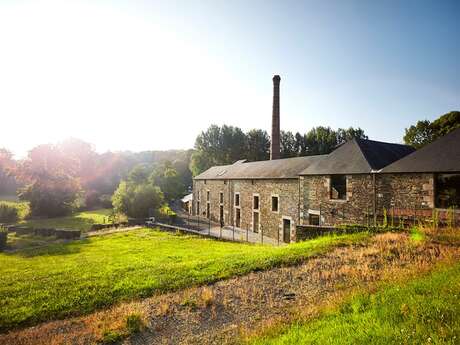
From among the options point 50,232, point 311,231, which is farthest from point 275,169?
point 50,232

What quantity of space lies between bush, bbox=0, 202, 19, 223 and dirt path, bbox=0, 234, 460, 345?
31.8m

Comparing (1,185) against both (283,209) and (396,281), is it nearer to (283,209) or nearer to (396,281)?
(283,209)

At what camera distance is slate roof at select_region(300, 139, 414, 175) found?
52.9ft

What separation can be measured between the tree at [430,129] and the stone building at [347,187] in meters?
20.0

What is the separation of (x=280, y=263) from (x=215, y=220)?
26257 millimetres

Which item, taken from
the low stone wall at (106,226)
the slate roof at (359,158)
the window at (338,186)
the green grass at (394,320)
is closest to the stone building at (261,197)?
the window at (338,186)

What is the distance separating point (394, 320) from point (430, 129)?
44643 mm

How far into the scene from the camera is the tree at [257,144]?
5862cm

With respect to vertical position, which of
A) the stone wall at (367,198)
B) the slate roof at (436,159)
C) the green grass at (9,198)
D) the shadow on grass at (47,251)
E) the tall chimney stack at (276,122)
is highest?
the tall chimney stack at (276,122)

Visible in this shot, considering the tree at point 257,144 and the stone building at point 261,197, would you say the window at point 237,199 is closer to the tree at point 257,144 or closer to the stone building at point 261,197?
the stone building at point 261,197

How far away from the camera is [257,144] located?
59.0 meters

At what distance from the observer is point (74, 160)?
37.9 meters

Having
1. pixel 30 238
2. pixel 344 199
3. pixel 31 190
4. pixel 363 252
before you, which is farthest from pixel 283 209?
pixel 31 190

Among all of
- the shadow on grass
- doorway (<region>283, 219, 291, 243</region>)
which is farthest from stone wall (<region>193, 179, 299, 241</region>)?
the shadow on grass
